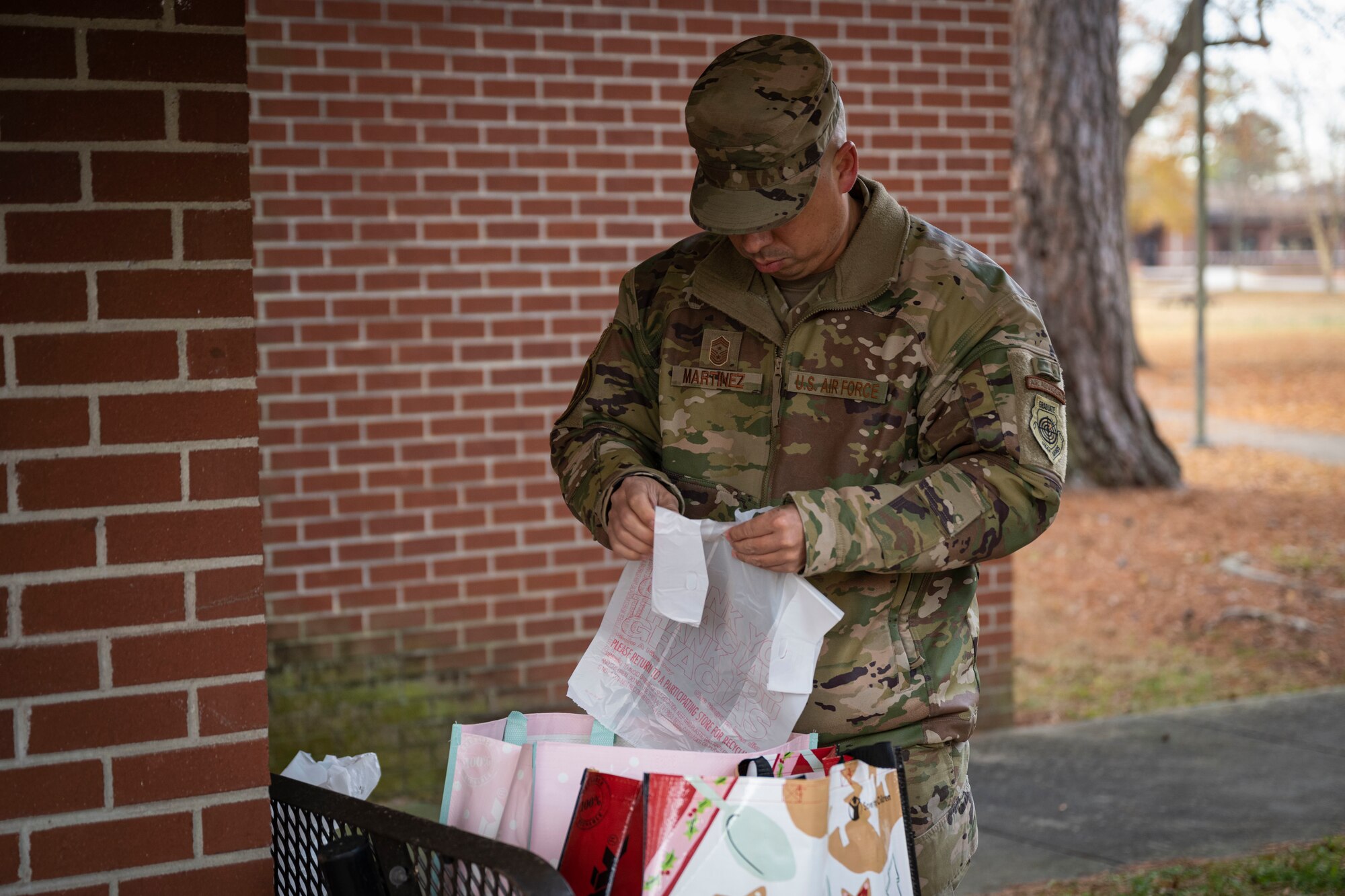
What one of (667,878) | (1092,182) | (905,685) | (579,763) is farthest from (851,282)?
(1092,182)

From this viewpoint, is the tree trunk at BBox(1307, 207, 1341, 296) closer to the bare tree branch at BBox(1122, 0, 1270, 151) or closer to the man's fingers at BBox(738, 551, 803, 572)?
the bare tree branch at BBox(1122, 0, 1270, 151)

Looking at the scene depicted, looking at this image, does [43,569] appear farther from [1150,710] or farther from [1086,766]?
[1150,710]

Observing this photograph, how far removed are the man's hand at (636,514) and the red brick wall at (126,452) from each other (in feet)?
1.89

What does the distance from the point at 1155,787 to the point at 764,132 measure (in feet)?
11.4

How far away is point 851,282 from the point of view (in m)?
2.34

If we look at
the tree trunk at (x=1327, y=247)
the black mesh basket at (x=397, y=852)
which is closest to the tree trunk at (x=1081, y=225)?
the black mesh basket at (x=397, y=852)

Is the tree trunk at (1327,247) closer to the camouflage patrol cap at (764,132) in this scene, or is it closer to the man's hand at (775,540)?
the camouflage patrol cap at (764,132)

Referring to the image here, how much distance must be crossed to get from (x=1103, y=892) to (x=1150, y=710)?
2.08 m

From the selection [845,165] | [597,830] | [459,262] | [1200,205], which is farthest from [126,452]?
[1200,205]

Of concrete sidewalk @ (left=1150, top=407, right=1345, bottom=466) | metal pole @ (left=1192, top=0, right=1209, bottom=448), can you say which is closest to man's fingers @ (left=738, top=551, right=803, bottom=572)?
metal pole @ (left=1192, top=0, right=1209, bottom=448)

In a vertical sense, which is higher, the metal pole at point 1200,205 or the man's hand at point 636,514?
the metal pole at point 1200,205

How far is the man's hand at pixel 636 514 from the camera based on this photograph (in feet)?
7.25

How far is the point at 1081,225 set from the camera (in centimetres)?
1040

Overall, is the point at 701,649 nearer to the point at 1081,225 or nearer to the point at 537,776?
the point at 537,776
